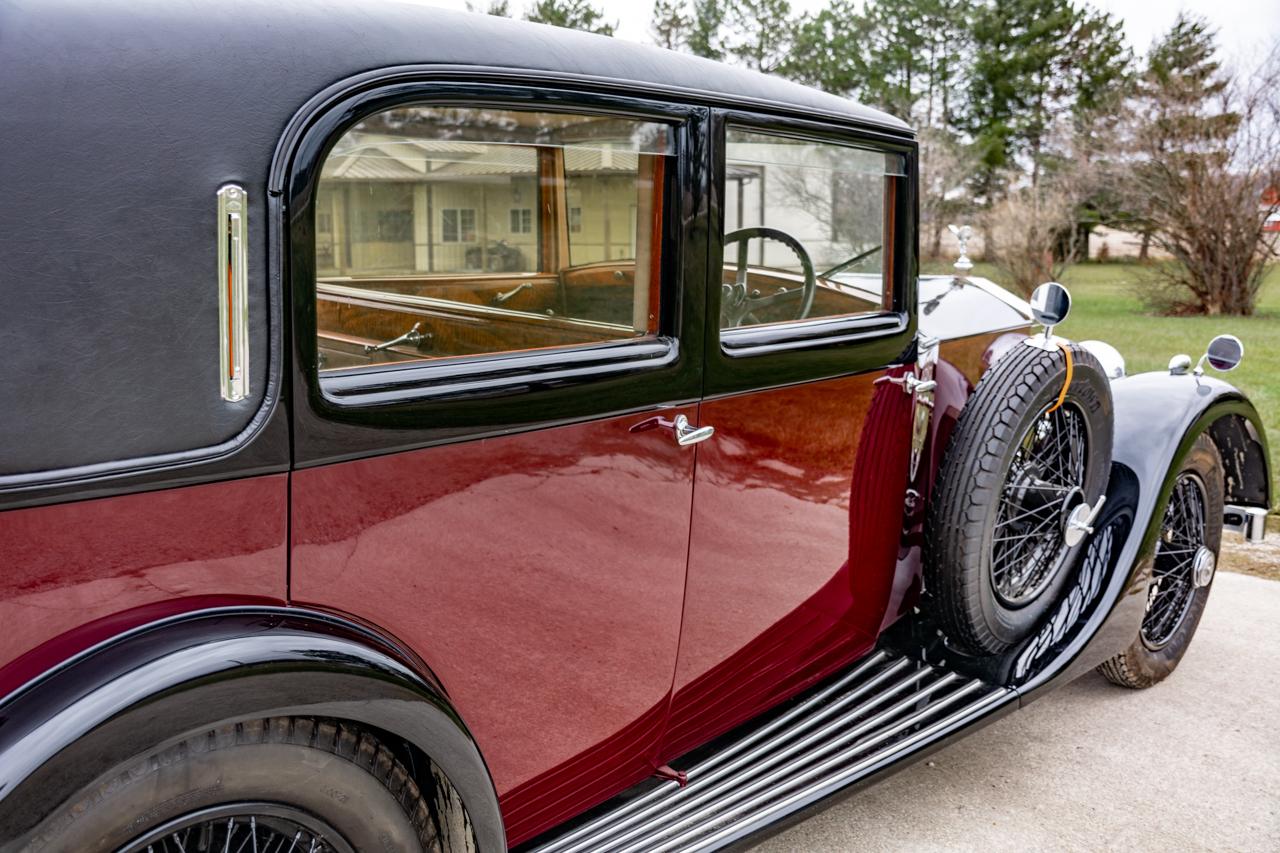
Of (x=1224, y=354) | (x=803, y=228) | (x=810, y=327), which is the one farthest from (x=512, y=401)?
(x=1224, y=354)

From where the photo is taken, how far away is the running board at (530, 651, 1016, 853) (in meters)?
2.05

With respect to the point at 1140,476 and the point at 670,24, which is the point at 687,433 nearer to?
the point at 1140,476

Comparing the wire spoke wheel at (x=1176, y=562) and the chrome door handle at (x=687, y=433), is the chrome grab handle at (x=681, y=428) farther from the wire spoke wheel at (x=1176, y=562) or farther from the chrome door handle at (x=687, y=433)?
the wire spoke wheel at (x=1176, y=562)

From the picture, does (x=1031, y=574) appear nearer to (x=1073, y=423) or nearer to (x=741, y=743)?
(x=1073, y=423)

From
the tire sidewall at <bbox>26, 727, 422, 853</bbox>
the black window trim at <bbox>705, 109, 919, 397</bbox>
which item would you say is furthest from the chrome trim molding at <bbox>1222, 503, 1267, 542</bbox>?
the tire sidewall at <bbox>26, 727, 422, 853</bbox>

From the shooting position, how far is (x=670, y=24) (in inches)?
1244

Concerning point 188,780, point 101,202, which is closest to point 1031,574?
point 188,780

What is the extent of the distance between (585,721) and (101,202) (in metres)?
1.20

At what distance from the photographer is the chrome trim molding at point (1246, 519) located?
11.8 ft

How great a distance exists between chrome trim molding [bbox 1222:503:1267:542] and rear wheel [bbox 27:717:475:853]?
9.98 ft

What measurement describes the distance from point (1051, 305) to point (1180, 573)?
127cm

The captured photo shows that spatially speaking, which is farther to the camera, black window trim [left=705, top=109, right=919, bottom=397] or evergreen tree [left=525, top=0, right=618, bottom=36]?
evergreen tree [left=525, top=0, right=618, bottom=36]

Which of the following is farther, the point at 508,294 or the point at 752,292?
the point at 752,292

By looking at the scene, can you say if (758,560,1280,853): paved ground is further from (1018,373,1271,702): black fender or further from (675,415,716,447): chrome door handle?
(675,415,716,447): chrome door handle
